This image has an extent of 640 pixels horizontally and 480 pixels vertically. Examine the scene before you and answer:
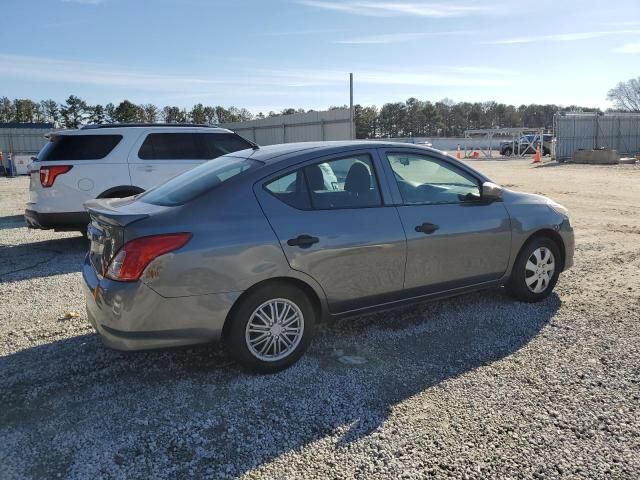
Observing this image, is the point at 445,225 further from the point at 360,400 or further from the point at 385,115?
the point at 385,115

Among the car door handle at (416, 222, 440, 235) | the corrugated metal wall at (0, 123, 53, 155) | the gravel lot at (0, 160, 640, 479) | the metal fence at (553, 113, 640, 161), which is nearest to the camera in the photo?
the gravel lot at (0, 160, 640, 479)

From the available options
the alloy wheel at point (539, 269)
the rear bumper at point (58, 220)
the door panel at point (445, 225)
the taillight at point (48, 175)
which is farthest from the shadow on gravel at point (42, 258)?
the alloy wheel at point (539, 269)

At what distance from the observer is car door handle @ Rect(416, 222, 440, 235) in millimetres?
4285

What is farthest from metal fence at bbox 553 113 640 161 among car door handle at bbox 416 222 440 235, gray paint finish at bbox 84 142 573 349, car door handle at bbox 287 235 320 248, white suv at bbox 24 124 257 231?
car door handle at bbox 287 235 320 248

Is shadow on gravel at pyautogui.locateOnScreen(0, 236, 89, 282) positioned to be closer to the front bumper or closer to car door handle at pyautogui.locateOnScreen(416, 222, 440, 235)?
the front bumper

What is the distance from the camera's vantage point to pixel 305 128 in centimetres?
1961

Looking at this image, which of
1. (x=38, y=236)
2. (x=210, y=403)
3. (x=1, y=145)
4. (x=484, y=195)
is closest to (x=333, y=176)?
(x=484, y=195)

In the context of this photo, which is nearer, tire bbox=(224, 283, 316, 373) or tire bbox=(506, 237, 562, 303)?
tire bbox=(224, 283, 316, 373)

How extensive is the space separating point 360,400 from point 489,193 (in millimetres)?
2313

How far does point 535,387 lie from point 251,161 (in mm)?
2689

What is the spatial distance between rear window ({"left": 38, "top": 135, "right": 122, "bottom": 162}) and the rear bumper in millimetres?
841

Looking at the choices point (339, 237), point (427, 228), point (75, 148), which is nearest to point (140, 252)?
point (339, 237)

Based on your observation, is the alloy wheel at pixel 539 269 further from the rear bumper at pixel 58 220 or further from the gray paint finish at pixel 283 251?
the rear bumper at pixel 58 220

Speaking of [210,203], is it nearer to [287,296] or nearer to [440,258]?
[287,296]
